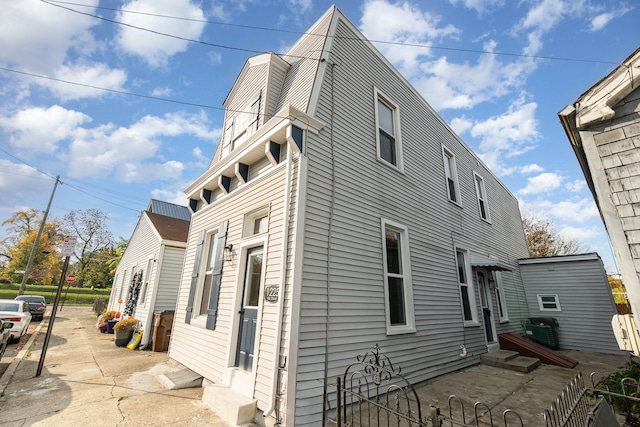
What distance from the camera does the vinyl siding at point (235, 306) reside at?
13.1 ft

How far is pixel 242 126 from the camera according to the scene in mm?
7152

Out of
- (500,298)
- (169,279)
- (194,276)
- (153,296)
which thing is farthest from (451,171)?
(153,296)

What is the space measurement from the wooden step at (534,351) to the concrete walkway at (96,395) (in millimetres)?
8272

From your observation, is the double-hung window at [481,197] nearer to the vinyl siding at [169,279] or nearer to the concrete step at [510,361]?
the concrete step at [510,361]

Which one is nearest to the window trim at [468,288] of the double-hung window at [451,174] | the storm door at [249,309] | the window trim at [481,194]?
the double-hung window at [451,174]

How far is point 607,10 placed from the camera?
487 centimetres

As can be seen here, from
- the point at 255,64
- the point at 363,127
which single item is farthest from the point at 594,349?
the point at 255,64

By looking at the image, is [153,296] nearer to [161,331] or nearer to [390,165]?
[161,331]

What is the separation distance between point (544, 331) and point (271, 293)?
10.9 metres

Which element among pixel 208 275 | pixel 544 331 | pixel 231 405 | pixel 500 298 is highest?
pixel 208 275

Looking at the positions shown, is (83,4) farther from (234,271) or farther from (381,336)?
(381,336)

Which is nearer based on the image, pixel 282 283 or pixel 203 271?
pixel 282 283

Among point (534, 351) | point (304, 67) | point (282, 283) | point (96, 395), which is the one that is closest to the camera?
point (282, 283)

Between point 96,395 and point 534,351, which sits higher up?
point 534,351
